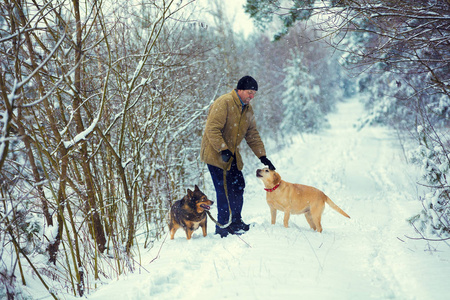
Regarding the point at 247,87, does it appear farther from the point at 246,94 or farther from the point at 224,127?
the point at 224,127

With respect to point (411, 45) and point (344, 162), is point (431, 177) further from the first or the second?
point (344, 162)

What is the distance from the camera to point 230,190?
4.64 metres

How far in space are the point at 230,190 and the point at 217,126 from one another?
3.22ft

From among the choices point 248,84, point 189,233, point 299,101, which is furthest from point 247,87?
point 299,101

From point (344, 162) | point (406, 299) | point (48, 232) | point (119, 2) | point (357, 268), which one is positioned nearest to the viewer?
point (406, 299)

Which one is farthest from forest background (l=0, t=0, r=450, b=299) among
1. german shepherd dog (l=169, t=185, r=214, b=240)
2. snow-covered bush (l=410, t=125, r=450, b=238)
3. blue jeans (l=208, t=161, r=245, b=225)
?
blue jeans (l=208, t=161, r=245, b=225)

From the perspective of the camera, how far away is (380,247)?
161 inches

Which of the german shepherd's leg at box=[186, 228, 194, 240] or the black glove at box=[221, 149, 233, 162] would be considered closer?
the black glove at box=[221, 149, 233, 162]

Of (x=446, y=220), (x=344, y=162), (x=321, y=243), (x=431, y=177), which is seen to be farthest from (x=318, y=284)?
(x=344, y=162)

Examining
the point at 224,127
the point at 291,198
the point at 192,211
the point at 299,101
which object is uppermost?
the point at 224,127

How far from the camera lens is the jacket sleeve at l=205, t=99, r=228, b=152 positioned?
430 cm

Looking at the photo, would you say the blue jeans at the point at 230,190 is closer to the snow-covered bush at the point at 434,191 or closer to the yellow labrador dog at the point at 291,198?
the yellow labrador dog at the point at 291,198

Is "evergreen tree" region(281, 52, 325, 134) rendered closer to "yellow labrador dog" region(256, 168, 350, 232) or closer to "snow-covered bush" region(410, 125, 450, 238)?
"snow-covered bush" region(410, 125, 450, 238)

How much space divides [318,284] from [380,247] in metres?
1.86
